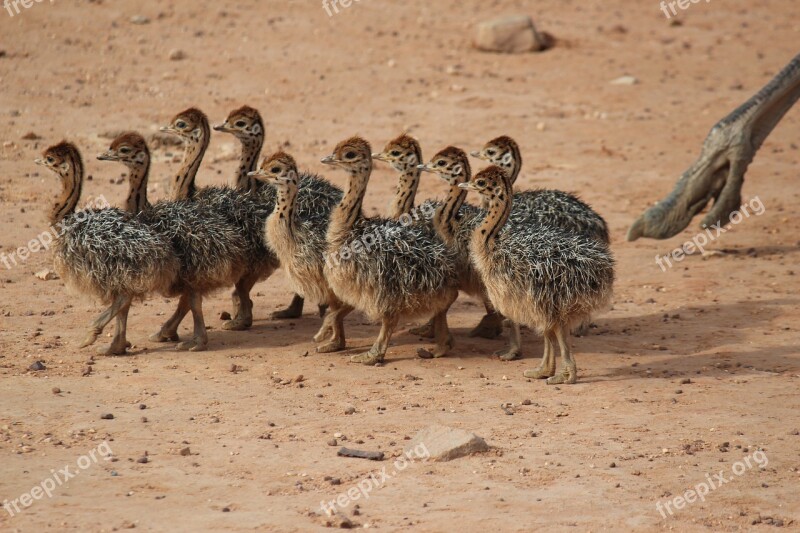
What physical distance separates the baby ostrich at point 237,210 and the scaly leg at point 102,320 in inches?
23.9

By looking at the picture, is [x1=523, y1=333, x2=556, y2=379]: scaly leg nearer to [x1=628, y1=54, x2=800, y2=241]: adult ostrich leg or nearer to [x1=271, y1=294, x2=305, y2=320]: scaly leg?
[x1=271, y1=294, x2=305, y2=320]: scaly leg

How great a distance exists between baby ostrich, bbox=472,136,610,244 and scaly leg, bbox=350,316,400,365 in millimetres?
1269

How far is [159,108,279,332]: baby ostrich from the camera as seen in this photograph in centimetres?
927

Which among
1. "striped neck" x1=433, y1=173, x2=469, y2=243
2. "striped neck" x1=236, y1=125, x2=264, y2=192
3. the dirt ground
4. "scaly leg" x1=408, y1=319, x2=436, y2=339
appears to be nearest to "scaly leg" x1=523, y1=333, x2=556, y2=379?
the dirt ground

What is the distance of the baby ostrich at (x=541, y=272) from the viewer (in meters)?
8.21

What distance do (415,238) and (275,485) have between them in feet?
8.85

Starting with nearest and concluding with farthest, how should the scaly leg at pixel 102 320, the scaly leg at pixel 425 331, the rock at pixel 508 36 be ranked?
the scaly leg at pixel 102 320 < the scaly leg at pixel 425 331 < the rock at pixel 508 36

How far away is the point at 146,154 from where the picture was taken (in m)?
9.29

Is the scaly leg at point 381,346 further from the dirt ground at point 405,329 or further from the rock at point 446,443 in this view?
the rock at point 446,443

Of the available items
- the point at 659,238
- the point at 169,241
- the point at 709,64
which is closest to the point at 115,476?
the point at 169,241

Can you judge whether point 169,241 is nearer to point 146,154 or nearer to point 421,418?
point 146,154

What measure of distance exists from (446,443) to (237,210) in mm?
3140

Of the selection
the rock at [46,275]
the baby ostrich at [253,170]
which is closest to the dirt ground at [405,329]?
the rock at [46,275]

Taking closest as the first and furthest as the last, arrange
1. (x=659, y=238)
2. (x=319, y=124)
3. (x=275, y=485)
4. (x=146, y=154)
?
(x=275, y=485), (x=146, y=154), (x=659, y=238), (x=319, y=124)
